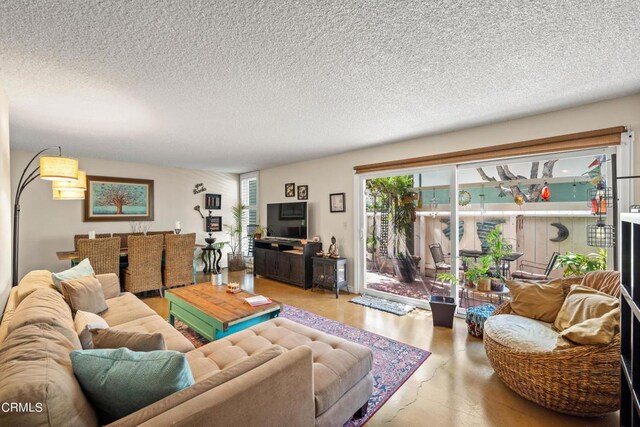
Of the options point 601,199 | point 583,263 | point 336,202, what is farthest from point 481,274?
point 336,202

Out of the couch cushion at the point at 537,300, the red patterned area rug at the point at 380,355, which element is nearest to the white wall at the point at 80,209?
the red patterned area rug at the point at 380,355

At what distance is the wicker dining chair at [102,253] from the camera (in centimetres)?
369

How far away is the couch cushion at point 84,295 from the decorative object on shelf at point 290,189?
3582 millimetres

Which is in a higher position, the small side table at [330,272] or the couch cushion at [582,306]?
the couch cushion at [582,306]

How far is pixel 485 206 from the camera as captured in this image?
3430 mm

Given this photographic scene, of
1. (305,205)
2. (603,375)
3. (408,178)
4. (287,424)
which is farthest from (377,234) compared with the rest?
(287,424)

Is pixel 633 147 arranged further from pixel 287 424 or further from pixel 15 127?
pixel 15 127

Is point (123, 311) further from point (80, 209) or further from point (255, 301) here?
point (80, 209)

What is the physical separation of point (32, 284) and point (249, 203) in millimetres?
4809

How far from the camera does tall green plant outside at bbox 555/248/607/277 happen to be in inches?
99.4

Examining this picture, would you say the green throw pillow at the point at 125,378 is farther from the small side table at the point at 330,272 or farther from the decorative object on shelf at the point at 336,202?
the decorative object on shelf at the point at 336,202

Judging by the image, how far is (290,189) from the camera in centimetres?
562

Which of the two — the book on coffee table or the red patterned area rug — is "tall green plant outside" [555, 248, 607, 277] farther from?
the book on coffee table

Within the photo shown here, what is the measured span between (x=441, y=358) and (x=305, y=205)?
3271 millimetres
